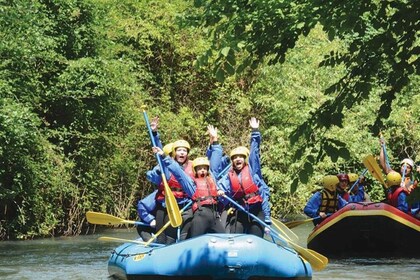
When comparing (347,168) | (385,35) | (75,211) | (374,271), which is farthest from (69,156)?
(385,35)

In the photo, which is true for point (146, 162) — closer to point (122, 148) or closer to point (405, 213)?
point (122, 148)

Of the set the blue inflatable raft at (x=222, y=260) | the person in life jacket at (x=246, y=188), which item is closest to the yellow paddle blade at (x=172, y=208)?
the blue inflatable raft at (x=222, y=260)

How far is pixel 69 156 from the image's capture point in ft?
59.4

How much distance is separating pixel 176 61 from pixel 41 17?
6293 mm

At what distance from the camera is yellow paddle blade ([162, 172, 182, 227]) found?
911 cm

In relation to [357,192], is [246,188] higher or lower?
lower

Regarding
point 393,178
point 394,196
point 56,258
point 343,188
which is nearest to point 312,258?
point 393,178

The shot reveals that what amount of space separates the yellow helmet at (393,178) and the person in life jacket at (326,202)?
0.76 meters

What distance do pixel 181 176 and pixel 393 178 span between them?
5391mm

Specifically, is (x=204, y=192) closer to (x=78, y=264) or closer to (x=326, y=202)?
(x=78, y=264)

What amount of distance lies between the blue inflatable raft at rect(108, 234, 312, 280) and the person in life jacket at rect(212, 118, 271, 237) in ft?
2.39

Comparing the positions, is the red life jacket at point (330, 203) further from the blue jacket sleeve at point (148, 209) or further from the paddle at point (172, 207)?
the paddle at point (172, 207)

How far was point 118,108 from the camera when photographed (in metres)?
18.7

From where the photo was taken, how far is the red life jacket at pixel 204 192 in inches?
368
